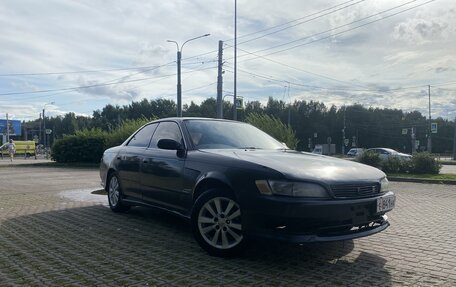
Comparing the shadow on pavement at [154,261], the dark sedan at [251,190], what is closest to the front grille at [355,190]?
the dark sedan at [251,190]

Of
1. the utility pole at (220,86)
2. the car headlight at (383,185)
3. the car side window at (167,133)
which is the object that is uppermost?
the utility pole at (220,86)

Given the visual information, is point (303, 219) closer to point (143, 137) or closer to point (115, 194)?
point (143, 137)

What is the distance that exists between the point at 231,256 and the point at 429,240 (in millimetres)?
2813

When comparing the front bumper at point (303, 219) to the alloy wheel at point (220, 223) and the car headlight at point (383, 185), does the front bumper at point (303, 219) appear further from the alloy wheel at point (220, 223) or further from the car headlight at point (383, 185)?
the car headlight at point (383, 185)

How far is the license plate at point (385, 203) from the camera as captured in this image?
4445mm

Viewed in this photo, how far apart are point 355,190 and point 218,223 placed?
1.47 meters

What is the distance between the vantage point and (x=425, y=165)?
60.2 feet

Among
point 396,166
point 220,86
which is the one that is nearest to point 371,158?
point 396,166

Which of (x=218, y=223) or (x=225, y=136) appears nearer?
(x=218, y=223)

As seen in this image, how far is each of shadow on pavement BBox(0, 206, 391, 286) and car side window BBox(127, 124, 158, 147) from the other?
133 centimetres

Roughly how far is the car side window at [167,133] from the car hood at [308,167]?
86 cm

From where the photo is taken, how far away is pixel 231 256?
14.6 ft

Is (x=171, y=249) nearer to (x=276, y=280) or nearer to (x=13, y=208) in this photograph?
(x=276, y=280)

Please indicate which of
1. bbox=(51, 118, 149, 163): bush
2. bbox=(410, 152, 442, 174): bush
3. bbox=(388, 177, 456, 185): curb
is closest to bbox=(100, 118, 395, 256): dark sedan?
bbox=(388, 177, 456, 185): curb
